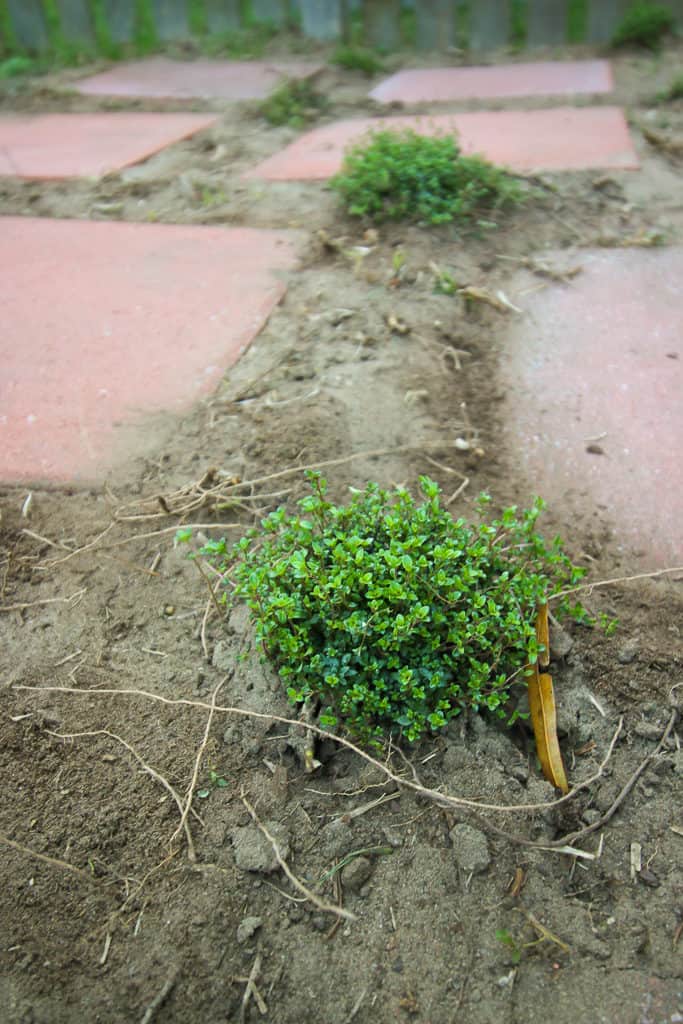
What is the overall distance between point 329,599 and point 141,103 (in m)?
3.59

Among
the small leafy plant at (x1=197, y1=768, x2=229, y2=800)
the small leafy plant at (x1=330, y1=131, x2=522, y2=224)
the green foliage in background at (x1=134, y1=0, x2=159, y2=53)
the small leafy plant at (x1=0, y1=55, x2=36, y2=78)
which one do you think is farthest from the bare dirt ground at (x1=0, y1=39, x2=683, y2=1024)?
the green foliage in background at (x1=134, y1=0, x2=159, y2=53)

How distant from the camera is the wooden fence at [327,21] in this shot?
15.3 ft

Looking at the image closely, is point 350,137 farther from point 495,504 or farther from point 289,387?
point 495,504

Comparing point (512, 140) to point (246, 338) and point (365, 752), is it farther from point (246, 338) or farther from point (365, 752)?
point (365, 752)

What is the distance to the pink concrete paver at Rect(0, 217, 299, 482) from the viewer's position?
82.8 inches

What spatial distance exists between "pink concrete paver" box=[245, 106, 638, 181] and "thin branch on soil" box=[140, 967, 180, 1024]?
2587mm

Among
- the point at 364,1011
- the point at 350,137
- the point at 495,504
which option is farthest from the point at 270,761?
the point at 350,137

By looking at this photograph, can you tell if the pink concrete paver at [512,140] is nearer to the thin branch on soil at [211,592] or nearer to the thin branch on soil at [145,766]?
the thin branch on soil at [211,592]

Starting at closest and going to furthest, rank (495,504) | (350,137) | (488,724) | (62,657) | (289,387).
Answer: (488,724), (62,657), (495,504), (289,387), (350,137)

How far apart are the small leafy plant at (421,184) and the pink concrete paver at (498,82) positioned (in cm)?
141

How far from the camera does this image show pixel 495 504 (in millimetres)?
1882

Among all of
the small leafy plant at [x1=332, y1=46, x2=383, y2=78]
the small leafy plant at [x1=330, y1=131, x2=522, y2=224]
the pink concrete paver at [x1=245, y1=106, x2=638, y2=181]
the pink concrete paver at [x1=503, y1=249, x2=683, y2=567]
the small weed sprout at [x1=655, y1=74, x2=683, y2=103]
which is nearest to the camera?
the pink concrete paver at [x1=503, y1=249, x2=683, y2=567]

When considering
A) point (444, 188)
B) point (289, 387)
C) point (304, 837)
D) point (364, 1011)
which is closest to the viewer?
point (364, 1011)

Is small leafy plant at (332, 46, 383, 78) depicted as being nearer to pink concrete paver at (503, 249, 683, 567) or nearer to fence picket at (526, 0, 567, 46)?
fence picket at (526, 0, 567, 46)
